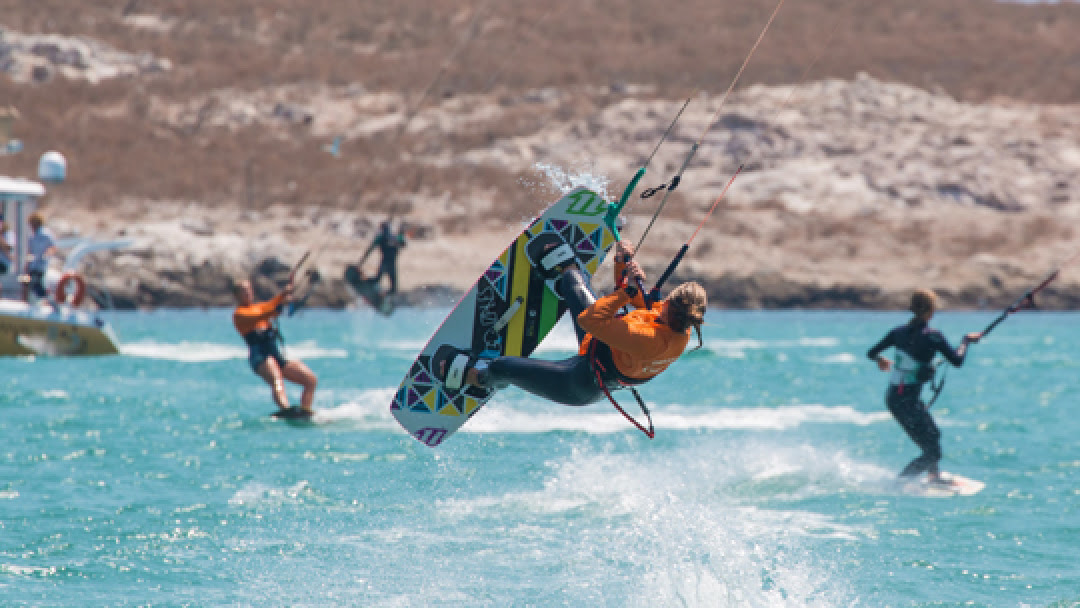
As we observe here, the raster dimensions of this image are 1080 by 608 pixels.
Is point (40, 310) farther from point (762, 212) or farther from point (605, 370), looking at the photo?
point (762, 212)

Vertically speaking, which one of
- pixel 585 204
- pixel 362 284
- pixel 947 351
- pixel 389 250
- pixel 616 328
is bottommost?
pixel 362 284

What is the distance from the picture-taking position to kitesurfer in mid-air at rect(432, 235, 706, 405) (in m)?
7.15

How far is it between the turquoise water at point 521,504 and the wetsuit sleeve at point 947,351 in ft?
3.98

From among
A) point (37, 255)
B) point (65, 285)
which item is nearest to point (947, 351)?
point (37, 255)

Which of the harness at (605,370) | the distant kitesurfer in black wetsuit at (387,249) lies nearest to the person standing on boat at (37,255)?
the distant kitesurfer in black wetsuit at (387,249)

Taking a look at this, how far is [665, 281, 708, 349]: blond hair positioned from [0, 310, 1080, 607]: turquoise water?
1.51 meters

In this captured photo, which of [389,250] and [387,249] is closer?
[387,249]

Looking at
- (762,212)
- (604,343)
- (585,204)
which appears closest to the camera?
(604,343)

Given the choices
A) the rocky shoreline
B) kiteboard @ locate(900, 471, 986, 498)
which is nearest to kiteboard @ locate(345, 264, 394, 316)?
kiteboard @ locate(900, 471, 986, 498)

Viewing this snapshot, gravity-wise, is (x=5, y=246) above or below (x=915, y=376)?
below

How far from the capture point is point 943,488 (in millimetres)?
10766

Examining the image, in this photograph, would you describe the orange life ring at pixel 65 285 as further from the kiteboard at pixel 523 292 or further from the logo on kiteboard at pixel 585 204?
the logo on kiteboard at pixel 585 204

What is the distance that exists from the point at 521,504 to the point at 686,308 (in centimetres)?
329

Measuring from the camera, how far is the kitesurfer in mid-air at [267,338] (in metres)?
13.6
